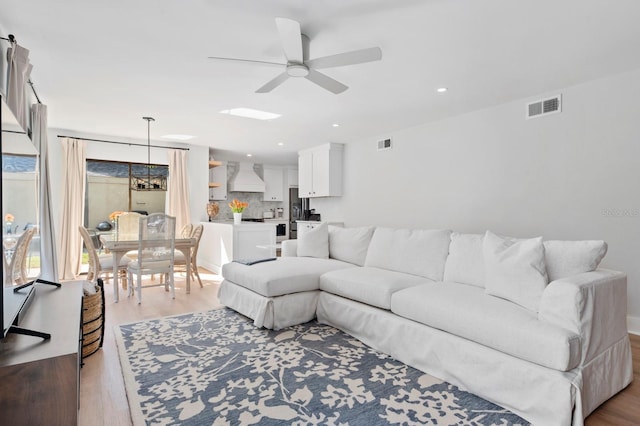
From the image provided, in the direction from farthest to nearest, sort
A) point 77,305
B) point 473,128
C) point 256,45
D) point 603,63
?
point 473,128 < point 603,63 < point 256,45 < point 77,305

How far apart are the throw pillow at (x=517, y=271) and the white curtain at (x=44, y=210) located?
4.02 meters

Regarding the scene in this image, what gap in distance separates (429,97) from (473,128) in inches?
38.6

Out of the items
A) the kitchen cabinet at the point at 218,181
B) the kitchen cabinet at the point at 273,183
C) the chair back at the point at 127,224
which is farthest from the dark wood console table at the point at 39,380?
the kitchen cabinet at the point at 273,183

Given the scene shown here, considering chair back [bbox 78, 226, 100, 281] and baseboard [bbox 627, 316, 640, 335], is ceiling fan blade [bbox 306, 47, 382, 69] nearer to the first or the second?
baseboard [bbox 627, 316, 640, 335]

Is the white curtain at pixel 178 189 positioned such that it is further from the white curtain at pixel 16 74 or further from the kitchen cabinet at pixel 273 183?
the white curtain at pixel 16 74

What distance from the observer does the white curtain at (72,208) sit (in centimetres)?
548

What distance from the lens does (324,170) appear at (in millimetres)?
6734

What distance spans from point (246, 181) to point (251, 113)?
14.4 ft

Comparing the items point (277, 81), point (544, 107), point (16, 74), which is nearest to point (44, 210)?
point (16, 74)

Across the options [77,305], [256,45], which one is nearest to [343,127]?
[256,45]

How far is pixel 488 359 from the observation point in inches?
81.4

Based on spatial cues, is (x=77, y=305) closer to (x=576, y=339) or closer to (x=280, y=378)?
(x=280, y=378)

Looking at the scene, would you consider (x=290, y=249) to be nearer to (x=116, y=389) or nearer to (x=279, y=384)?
(x=279, y=384)

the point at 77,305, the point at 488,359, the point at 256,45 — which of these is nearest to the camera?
the point at 488,359
